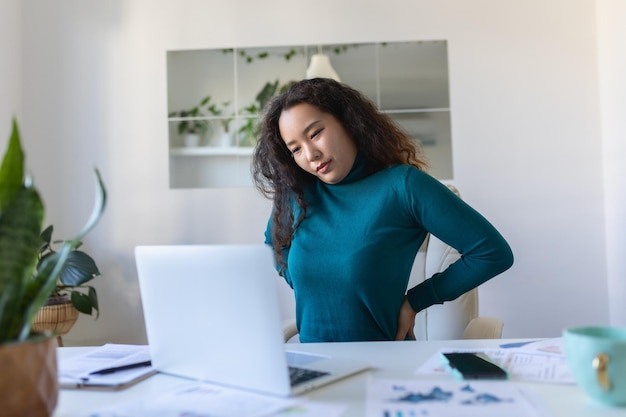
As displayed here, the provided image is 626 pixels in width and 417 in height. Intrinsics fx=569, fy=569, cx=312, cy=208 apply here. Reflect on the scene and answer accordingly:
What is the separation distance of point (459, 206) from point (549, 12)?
203 centimetres

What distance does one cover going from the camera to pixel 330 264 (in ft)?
4.60

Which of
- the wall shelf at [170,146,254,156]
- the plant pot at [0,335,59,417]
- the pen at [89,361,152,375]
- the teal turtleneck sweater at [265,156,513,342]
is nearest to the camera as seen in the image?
the plant pot at [0,335,59,417]

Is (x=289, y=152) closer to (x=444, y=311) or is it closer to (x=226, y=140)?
(x=444, y=311)

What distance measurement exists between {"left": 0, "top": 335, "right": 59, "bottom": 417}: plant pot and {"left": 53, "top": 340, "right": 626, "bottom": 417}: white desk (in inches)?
4.1

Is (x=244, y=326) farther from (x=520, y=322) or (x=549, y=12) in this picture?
(x=549, y=12)

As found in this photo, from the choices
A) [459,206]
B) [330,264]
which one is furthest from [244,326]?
[459,206]

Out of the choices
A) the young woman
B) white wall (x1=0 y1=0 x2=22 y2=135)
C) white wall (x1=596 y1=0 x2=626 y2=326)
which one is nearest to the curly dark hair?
the young woman

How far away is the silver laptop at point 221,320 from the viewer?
29.6 inches

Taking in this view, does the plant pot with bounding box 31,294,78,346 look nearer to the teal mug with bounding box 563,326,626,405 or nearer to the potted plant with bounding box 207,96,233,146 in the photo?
the potted plant with bounding box 207,96,233,146

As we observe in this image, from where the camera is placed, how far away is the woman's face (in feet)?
4.71

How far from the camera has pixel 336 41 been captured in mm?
2975

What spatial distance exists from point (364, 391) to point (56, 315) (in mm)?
2237

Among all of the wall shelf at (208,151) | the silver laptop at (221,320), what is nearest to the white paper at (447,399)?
the silver laptop at (221,320)

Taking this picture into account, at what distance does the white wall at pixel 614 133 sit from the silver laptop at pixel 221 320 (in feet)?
7.28
